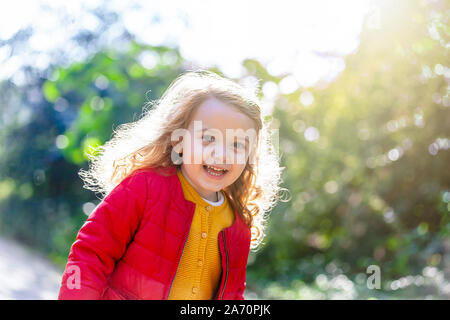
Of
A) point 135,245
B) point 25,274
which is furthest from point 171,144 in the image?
point 25,274

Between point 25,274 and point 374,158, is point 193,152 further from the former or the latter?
point 374,158

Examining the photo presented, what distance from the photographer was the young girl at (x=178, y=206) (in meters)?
1.60

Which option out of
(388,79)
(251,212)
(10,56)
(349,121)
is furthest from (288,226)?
(251,212)

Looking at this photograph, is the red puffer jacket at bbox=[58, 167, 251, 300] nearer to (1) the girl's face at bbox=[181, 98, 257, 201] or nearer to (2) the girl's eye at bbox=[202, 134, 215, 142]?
(1) the girl's face at bbox=[181, 98, 257, 201]

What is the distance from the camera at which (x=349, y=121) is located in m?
5.75

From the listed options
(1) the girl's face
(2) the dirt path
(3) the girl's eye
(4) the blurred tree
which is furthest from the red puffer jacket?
(4) the blurred tree

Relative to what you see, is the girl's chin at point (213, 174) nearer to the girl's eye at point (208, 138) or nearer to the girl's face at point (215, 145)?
the girl's face at point (215, 145)

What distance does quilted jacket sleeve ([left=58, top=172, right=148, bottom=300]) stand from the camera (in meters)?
1.48

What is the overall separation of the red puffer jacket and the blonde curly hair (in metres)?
0.19

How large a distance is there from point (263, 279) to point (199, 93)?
4.64 meters

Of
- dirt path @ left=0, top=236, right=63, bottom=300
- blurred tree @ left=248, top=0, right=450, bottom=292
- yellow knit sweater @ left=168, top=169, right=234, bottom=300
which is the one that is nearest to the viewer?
yellow knit sweater @ left=168, top=169, right=234, bottom=300

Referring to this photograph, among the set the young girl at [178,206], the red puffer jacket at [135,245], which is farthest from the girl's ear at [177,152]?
the red puffer jacket at [135,245]
